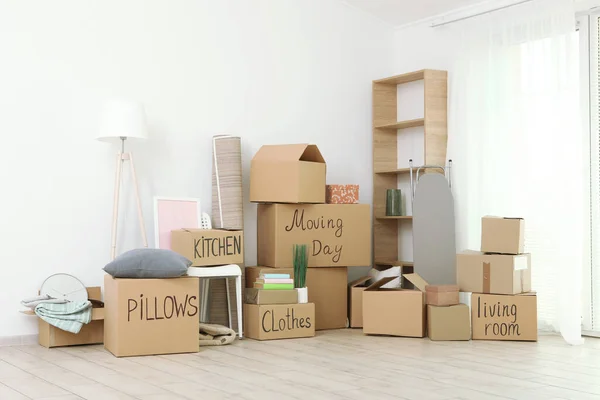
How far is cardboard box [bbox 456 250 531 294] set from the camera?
14.8 feet

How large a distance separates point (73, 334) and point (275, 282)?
1.25 m

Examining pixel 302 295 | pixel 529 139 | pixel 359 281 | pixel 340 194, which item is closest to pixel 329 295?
pixel 359 281

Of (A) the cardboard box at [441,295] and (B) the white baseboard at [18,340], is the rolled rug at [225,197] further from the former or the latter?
(A) the cardboard box at [441,295]

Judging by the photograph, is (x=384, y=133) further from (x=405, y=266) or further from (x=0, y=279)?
(x=0, y=279)

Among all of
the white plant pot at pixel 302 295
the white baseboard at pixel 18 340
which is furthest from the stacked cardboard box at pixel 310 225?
the white baseboard at pixel 18 340

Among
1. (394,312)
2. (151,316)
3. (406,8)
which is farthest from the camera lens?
(406,8)

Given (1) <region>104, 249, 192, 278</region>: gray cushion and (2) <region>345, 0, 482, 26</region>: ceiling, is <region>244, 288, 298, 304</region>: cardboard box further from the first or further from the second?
(2) <region>345, 0, 482, 26</region>: ceiling

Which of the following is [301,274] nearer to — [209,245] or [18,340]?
[209,245]

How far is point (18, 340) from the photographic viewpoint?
4.21m

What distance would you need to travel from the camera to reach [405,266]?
18.7 feet

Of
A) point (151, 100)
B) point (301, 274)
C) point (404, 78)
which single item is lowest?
point (301, 274)

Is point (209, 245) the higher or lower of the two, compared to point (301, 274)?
higher

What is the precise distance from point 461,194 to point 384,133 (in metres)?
0.98

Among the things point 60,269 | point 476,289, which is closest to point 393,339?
point 476,289
